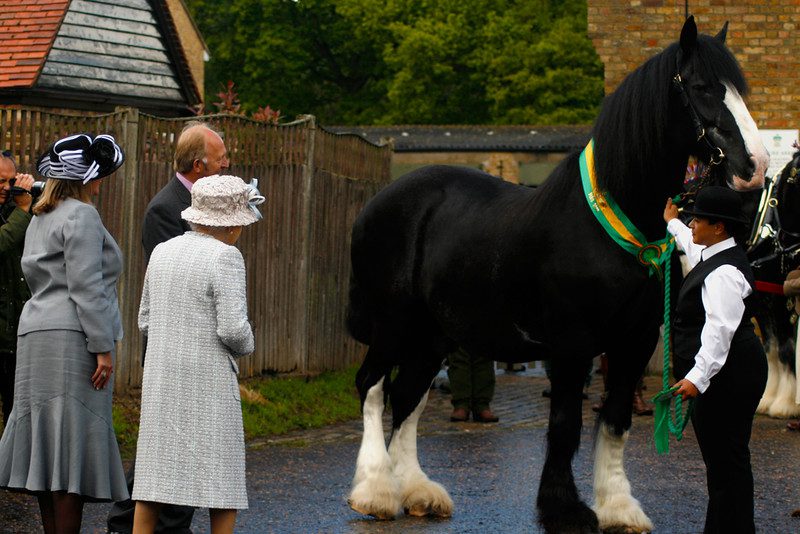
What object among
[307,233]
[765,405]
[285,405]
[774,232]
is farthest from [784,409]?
[307,233]

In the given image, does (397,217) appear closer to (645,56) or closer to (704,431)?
(704,431)

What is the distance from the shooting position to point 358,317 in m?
8.97

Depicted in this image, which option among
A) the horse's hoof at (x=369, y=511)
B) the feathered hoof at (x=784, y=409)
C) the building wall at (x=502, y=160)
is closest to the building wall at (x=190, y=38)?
the building wall at (x=502, y=160)

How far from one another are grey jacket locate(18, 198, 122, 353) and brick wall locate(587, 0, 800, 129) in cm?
1174

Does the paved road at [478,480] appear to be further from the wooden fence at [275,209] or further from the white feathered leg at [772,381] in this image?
the wooden fence at [275,209]

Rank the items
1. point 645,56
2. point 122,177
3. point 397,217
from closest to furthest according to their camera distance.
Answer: point 397,217 < point 122,177 < point 645,56

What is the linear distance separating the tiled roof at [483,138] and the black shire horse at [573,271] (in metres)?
32.5

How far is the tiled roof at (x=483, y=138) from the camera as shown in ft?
136

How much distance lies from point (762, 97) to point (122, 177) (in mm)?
9544

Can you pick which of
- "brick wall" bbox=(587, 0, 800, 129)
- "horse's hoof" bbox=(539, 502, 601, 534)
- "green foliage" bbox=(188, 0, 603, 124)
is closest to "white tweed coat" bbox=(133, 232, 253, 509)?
"horse's hoof" bbox=(539, 502, 601, 534)

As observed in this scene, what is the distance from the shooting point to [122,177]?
10.8m

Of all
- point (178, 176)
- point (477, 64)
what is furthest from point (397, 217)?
point (477, 64)

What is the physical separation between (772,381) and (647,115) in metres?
6.68

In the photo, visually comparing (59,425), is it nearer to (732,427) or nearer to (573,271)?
(573,271)
